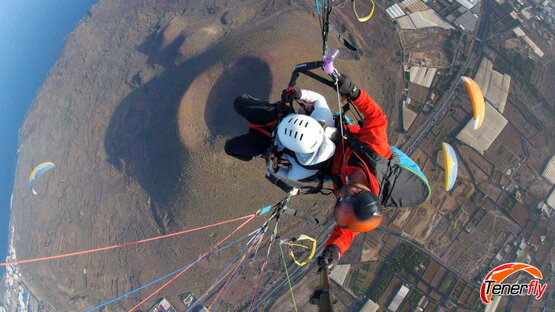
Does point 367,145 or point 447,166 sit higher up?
point 447,166


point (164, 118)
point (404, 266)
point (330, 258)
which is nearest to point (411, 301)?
point (404, 266)

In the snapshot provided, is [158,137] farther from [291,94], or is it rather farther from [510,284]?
[510,284]

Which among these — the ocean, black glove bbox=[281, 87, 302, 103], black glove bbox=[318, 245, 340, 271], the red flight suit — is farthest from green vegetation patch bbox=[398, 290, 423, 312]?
the ocean

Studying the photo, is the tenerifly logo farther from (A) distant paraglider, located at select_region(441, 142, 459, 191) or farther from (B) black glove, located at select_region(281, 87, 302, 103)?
(B) black glove, located at select_region(281, 87, 302, 103)

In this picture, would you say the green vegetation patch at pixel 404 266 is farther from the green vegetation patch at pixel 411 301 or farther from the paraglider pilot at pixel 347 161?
the paraglider pilot at pixel 347 161

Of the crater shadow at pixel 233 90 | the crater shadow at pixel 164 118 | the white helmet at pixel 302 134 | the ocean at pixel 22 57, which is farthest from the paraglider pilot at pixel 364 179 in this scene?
the ocean at pixel 22 57
